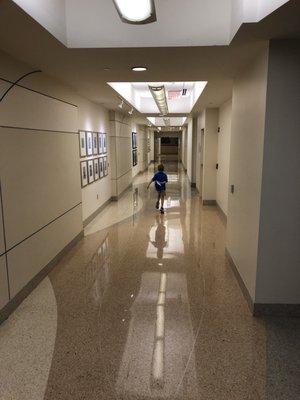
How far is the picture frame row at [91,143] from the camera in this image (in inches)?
247

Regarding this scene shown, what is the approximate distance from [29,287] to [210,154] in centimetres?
635

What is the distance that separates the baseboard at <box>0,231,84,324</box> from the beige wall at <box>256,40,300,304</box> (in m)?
2.73

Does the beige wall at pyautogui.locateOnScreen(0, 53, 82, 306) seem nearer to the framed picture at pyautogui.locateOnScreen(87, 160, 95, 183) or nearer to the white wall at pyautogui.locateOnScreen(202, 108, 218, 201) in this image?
the framed picture at pyautogui.locateOnScreen(87, 160, 95, 183)

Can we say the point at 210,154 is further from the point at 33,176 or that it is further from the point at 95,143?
the point at 33,176

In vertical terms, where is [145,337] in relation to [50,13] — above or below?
below

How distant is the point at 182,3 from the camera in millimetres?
3104

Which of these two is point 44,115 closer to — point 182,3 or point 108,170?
point 182,3

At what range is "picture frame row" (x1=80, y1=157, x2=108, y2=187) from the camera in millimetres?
6398

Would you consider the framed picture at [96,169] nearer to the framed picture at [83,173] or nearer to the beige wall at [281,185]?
the framed picture at [83,173]

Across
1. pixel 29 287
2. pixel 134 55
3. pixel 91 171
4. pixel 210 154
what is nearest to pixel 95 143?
pixel 91 171

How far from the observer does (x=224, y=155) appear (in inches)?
286

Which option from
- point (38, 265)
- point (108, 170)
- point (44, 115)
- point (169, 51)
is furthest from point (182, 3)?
point (108, 170)

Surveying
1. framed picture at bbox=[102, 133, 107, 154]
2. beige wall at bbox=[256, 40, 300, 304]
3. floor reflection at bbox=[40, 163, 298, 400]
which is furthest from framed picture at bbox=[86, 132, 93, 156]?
beige wall at bbox=[256, 40, 300, 304]

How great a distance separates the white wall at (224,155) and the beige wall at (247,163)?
2.27m
